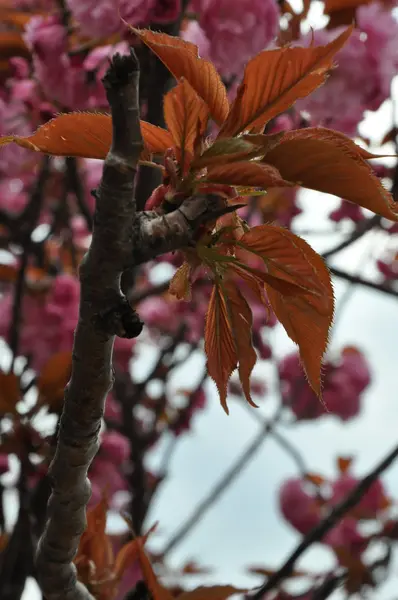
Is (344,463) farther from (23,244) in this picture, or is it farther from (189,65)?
(189,65)

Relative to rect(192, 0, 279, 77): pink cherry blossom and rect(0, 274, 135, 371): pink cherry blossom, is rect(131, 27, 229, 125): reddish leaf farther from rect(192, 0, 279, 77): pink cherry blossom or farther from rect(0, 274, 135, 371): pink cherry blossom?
rect(0, 274, 135, 371): pink cherry blossom

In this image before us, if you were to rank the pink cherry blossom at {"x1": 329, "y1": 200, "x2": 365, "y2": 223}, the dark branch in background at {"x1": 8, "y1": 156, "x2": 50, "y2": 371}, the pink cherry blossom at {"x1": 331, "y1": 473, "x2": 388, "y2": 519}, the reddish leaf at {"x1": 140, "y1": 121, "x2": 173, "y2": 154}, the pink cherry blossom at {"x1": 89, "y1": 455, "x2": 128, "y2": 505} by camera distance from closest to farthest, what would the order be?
1. the reddish leaf at {"x1": 140, "y1": 121, "x2": 173, "y2": 154}
2. the dark branch in background at {"x1": 8, "y1": 156, "x2": 50, "y2": 371}
3. the pink cherry blossom at {"x1": 89, "y1": 455, "x2": 128, "y2": 505}
4. the pink cherry blossom at {"x1": 329, "y1": 200, "x2": 365, "y2": 223}
5. the pink cherry blossom at {"x1": 331, "y1": 473, "x2": 388, "y2": 519}

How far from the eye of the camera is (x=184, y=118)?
53 centimetres

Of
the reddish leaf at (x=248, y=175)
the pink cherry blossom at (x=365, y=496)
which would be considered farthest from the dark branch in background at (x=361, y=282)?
the pink cherry blossom at (x=365, y=496)

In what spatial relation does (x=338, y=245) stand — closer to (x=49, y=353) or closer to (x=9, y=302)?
(x=49, y=353)

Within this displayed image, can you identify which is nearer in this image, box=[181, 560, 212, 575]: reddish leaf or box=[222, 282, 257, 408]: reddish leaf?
box=[222, 282, 257, 408]: reddish leaf

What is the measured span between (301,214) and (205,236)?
194cm

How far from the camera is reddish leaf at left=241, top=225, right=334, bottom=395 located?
0.52 meters

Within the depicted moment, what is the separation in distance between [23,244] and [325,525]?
0.89m

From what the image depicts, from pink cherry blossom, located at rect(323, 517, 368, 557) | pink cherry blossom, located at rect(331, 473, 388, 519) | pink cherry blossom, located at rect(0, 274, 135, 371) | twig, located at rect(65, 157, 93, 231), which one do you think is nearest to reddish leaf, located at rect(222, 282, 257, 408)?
twig, located at rect(65, 157, 93, 231)

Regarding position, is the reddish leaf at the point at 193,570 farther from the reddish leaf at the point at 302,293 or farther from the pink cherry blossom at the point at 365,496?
the reddish leaf at the point at 302,293

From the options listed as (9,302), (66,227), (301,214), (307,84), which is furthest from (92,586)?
(301,214)

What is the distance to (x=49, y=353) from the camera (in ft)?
5.61

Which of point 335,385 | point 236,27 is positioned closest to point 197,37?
point 236,27
